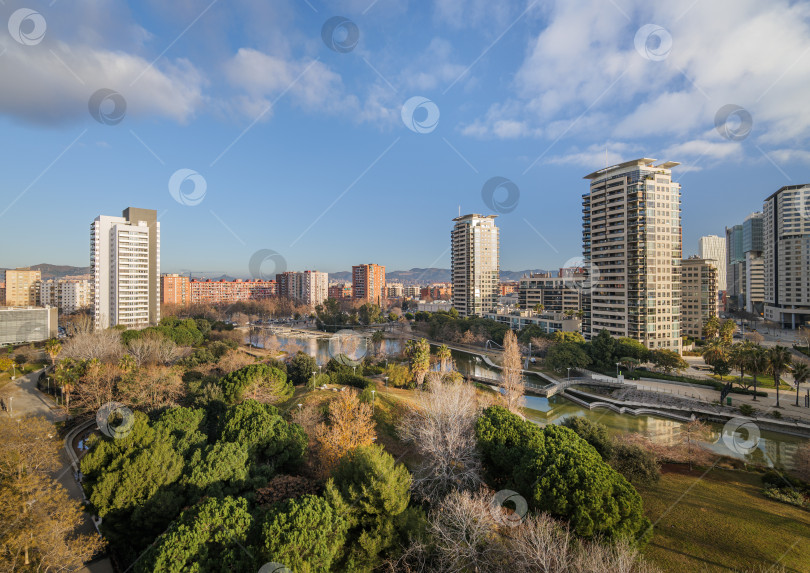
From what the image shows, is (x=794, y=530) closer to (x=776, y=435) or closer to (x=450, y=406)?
(x=450, y=406)

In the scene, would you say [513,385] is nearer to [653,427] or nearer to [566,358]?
[653,427]

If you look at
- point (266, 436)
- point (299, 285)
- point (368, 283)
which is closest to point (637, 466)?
point (266, 436)

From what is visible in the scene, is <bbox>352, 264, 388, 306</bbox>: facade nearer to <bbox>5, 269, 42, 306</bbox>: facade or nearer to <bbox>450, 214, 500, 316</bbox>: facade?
<bbox>450, 214, 500, 316</bbox>: facade

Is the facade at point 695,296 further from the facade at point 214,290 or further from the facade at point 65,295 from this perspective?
the facade at point 65,295

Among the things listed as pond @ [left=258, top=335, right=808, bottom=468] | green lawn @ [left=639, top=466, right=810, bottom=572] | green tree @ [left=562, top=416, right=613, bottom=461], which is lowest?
pond @ [left=258, top=335, right=808, bottom=468]

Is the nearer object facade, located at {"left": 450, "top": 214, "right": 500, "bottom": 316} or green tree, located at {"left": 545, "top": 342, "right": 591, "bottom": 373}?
green tree, located at {"left": 545, "top": 342, "right": 591, "bottom": 373}

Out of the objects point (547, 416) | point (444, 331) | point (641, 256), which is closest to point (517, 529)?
point (547, 416)

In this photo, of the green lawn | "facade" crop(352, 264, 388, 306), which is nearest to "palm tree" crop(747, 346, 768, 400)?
the green lawn
